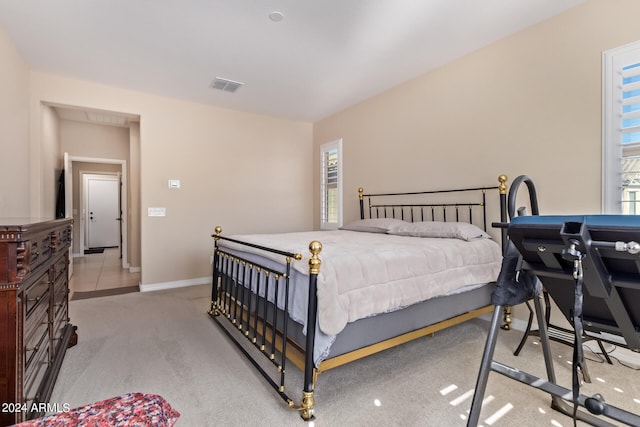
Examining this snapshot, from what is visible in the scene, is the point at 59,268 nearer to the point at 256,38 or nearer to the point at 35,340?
the point at 35,340

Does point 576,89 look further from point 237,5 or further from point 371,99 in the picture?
point 237,5

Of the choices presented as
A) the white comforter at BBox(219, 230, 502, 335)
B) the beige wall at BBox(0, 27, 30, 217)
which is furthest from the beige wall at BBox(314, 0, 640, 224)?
the beige wall at BBox(0, 27, 30, 217)

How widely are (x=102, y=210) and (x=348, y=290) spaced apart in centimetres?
943

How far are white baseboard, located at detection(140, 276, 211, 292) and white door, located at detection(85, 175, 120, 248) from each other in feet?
17.5

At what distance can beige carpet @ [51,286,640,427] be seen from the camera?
1.61 m

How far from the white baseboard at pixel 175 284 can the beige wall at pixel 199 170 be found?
0.05 meters

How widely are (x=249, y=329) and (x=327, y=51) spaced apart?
106 inches

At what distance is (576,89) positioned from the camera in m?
2.40

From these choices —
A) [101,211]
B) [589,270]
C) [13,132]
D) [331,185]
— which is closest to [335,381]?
[589,270]

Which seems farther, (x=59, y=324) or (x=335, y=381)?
(x=59, y=324)

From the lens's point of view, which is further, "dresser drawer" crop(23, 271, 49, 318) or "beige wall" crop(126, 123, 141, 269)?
"beige wall" crop(126, 123, 141, 269)

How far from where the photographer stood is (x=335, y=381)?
1.94m

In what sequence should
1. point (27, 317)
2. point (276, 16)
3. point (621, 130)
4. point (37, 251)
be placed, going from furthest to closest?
point (276, 16) < point (621, 130) < point (37, 251) < point (27, 317)

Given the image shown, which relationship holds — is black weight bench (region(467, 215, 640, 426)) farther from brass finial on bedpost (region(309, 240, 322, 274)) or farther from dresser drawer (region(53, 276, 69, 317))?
dresser drawer (region(53, 276, 69, 317))
